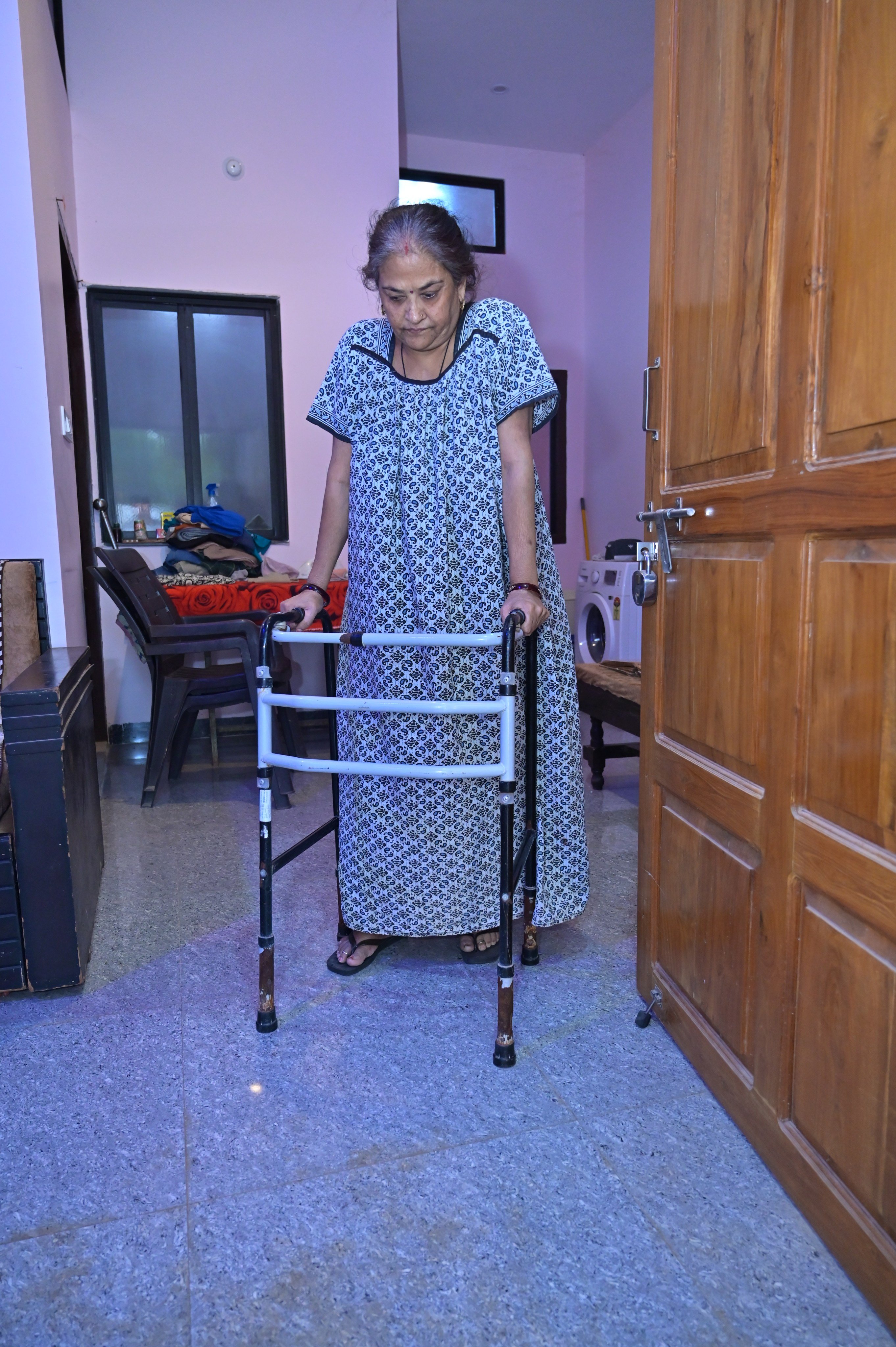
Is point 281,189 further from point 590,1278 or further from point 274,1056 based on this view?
point 590,1278

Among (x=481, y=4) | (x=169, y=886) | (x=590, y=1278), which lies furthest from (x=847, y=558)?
(x=481, y=4)

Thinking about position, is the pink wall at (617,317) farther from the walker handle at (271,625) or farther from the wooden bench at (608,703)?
the walker handle at (271,625)

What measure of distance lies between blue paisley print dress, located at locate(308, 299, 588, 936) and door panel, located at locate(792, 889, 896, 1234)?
743 mm

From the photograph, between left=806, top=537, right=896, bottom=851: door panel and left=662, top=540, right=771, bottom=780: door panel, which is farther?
left=662, top=540, right=771, bottom=780: door panel

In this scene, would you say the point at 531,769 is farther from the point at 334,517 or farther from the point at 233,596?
the point at 233,596

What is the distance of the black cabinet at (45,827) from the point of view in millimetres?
1719

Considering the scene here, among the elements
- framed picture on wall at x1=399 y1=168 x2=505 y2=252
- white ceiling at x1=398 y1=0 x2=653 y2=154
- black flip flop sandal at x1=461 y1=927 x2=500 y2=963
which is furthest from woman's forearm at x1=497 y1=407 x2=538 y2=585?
framed picture on wall at x1=399 y1=168 x2=505 y2=252

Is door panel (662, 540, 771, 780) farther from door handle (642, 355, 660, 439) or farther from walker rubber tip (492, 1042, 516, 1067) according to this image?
walker rubber tip (492, 1042, 516, 1067)

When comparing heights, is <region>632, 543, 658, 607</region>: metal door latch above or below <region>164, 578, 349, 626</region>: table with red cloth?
above

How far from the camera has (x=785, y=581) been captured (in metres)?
1.19

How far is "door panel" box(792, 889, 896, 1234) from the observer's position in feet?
3.26

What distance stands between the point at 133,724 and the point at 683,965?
3.43m

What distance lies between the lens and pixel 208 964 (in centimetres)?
197

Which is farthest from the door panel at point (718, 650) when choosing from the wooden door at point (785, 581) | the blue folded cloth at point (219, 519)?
the blue folded cloth at point (219, 519)
